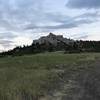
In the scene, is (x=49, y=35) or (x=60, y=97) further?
(x=49, y=35)

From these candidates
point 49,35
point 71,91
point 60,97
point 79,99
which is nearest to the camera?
point 79,99

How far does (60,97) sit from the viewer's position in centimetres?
1432

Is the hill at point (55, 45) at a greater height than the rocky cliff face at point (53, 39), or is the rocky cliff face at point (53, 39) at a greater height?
the rocky cliff face at point (53, 39)

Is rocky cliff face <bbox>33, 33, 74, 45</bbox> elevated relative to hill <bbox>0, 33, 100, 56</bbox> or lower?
elevated

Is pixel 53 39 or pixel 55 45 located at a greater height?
pixel 53 39

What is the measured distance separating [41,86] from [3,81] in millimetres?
2352

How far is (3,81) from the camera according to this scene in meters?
17.1

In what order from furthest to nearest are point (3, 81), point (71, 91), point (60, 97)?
point (3, 81) < point (71, 91) < point (60, 97)

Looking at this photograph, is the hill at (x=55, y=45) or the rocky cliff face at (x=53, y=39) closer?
the hill at (x=55, y=45)

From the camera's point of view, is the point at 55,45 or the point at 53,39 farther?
the point at 53,39

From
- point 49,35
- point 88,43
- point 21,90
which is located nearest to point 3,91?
point 21,90

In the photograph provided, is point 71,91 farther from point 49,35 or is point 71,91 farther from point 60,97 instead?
point 49,35

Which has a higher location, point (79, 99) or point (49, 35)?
point (49, 35)

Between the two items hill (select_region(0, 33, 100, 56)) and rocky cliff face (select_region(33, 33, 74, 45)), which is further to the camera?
rocky cliff face (select_region(33, 33, 74, 45))
